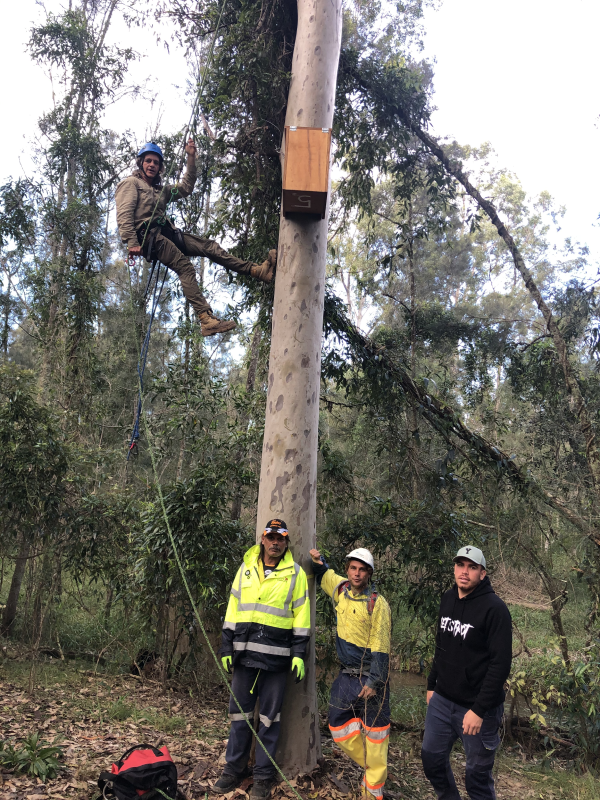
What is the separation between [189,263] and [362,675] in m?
3.66

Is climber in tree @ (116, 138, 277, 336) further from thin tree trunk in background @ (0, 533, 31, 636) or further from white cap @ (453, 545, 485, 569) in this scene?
thin tree trunk in background @ (0, 533, 31, 636)

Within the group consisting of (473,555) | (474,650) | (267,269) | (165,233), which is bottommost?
(474,650)

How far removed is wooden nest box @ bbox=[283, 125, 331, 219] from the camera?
4.04 metres

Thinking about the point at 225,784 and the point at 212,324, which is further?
the point at 212,324

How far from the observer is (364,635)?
395 centimetres

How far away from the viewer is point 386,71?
24.9 ft

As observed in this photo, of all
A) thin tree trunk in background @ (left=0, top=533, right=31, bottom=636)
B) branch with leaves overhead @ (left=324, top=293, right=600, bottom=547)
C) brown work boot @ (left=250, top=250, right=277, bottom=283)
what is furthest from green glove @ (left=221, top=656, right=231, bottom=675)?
thin tree trunk in background @ (left=0, top=533, right=31, bottom=636)

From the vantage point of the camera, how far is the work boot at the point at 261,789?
352 centimetres

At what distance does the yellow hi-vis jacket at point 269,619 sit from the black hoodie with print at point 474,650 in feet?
2.81

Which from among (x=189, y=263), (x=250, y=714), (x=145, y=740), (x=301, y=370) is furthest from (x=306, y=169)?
(x=145, y=740)

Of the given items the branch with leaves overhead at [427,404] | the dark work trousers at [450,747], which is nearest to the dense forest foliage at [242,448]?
the branch with leaves overhead at [427,404]

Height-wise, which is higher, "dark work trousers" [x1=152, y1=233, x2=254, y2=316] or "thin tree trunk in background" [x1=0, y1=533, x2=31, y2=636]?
"dark work trousers" [x1=152, y1=233, x2=254, y2=316]

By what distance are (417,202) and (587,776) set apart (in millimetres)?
21054

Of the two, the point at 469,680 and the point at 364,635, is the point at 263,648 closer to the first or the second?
the point at 364,635
